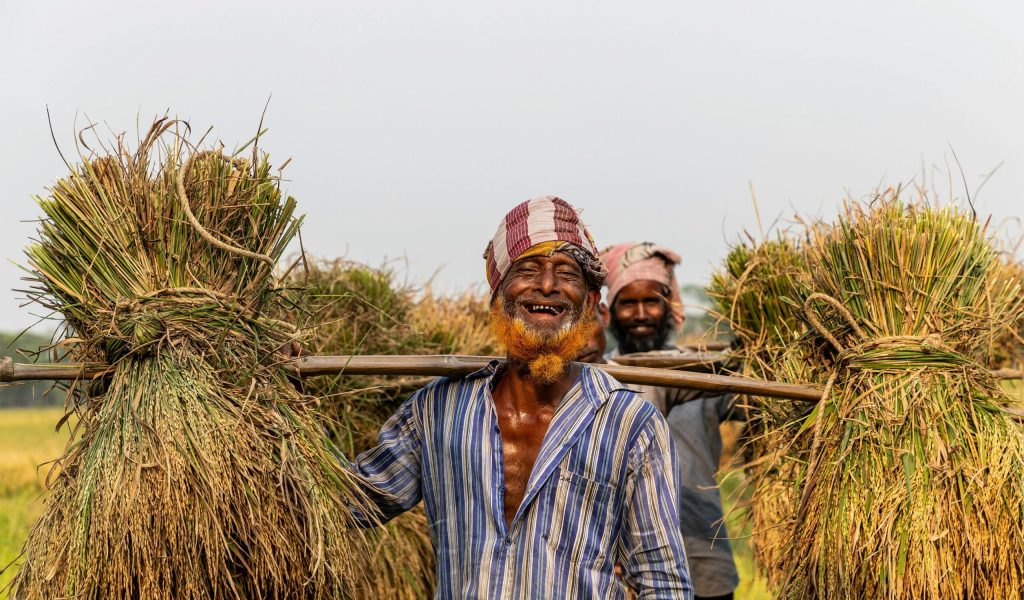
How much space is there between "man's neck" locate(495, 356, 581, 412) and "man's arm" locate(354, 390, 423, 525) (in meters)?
0.29

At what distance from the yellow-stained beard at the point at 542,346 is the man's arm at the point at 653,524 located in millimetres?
292

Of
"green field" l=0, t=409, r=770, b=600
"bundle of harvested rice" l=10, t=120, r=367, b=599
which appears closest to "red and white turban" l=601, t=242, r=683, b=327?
"green field" l=0, t=409, r=770, b=600

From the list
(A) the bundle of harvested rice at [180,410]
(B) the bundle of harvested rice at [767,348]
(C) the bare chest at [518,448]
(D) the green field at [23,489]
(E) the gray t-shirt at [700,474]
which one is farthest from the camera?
(D) the green field at [23,489]

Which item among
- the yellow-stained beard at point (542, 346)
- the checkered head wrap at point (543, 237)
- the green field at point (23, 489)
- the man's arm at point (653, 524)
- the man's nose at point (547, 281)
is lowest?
the green field at point (23, 489)

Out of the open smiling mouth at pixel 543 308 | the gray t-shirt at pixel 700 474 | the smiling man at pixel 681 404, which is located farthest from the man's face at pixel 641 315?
A: the open smiling mouth at pixel 543 308

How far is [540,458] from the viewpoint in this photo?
2.94 m

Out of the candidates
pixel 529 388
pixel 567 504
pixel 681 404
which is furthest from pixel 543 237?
pixel 681 404

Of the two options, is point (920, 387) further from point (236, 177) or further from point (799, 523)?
point (236, 177)

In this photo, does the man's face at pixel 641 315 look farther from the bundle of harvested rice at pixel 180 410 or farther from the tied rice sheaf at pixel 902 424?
the bundle of harvested rice at pixel 180 410

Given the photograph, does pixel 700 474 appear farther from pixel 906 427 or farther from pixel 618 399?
pixel 618 399

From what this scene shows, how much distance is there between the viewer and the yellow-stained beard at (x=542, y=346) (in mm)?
3037

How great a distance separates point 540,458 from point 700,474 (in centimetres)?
228

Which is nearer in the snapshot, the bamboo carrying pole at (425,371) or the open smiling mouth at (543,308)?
the bamboo carrying pole at (425,371)

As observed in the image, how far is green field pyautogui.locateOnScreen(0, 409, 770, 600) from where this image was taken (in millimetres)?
8297
